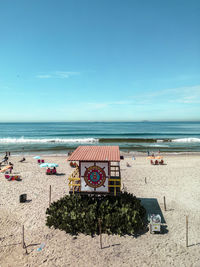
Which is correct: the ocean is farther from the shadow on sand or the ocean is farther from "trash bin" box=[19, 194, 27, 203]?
the shadow on sand

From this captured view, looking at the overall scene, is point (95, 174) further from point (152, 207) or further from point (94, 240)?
point (152, 207)

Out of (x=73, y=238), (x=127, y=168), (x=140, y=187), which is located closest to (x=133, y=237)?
(x=73, y=238)

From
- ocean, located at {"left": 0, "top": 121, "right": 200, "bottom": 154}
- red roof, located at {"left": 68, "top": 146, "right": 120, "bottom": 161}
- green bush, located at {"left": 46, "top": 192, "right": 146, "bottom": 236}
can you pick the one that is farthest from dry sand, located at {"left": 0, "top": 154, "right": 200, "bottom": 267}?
ocean, located at {"left": 0, "top": 121, "right": 200, "bottom": 154}

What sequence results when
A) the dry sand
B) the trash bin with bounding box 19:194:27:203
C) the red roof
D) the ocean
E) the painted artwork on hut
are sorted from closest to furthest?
1. the dry sand
2. the red roof
3. the painted artwork on hut
4. the trash bin with bounding box 19:194:27:203
5. the ocean

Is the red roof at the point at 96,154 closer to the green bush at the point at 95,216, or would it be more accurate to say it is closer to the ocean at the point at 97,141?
the green bush at the point at 95,216

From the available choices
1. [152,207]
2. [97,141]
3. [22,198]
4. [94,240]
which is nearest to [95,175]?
[94,240]

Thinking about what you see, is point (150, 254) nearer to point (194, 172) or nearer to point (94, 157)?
point (94, 157)
